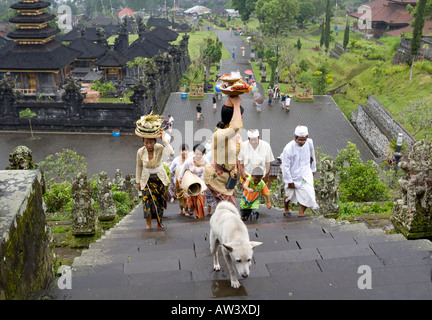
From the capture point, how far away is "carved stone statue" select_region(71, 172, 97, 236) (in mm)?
7645

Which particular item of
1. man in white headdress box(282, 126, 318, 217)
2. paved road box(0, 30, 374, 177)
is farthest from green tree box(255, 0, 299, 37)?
man in white headdress box(282, 126, 318, 217)

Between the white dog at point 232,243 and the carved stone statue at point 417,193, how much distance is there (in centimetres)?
272

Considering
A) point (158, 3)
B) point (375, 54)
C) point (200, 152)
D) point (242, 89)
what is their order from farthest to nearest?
point (158, 3) < point (375, 54) < point (200, 152) < point (242, 89)

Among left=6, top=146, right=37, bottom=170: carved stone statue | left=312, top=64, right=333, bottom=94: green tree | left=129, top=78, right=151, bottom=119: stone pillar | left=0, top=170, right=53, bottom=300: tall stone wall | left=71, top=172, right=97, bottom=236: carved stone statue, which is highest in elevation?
left=0, top=170, right=53, bottom=300: tall stone wall

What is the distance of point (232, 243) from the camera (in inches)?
193

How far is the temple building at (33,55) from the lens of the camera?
2898 cm

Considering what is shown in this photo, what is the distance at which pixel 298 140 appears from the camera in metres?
7.70

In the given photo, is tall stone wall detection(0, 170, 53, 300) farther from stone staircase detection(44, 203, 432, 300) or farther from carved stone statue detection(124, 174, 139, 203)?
carved stone statue detection(124, 174, 139, 203)

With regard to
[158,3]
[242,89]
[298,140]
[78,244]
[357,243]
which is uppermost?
[242,89]

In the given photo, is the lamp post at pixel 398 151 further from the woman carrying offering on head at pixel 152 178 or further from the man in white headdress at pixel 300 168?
the woman carrying offering on head at pixel 152 178

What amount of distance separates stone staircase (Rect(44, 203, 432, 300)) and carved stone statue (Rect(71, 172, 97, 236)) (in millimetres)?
940

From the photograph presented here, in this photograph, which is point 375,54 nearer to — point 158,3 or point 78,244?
point 78,244
